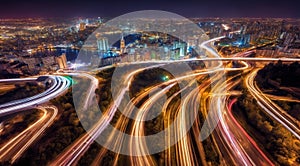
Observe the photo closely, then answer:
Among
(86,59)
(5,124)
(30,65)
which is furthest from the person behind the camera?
(86,59)

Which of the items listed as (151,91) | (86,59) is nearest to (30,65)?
(86,59)

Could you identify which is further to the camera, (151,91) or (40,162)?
(151,91)

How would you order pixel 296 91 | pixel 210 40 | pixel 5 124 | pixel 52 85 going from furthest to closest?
pixel 210 40 < pixel 52 85 < pixel 296 91 < pixel 5 124

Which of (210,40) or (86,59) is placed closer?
(86,59)

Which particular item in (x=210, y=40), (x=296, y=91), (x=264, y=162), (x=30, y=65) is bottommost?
(x=264, y=162)

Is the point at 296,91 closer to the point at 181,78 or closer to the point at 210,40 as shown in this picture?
the point at 181,78

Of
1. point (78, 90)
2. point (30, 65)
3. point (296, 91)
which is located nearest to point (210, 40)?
point (296, 91)

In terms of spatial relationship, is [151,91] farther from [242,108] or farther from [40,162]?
[40,162]

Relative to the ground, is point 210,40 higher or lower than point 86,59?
higher

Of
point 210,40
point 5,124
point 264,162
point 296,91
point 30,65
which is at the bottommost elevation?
point 264,162
